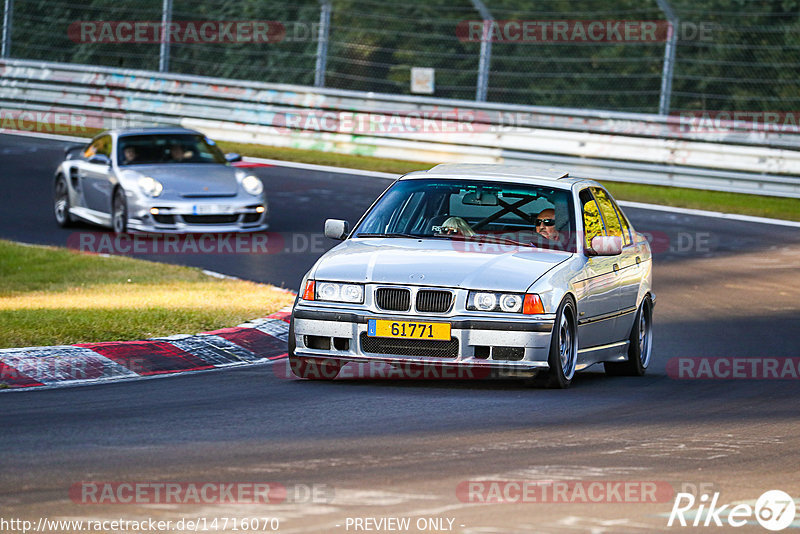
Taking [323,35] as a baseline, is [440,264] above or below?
below

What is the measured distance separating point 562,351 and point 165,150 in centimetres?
1060

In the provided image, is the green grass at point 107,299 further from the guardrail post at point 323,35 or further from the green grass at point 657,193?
the guardrail post at point 323,35

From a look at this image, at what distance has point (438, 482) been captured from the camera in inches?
250

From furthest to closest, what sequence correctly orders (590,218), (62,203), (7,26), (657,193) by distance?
1. (7,26)
2. (657,193)
3. (62,203)
4. (590,218)

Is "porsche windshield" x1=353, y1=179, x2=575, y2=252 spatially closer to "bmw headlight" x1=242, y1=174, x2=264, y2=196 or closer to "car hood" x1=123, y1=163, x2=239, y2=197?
"car hood" x1=123, y1=163, x2=239, y2=197

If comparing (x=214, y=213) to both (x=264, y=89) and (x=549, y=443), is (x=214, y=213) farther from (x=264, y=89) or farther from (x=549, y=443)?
(x=549, y=443)

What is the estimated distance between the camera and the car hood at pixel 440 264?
349 inches

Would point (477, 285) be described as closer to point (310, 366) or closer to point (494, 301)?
point (494, 301)

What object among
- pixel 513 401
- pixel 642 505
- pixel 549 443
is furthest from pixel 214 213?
pixel 642 505

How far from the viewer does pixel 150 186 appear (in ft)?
57.6

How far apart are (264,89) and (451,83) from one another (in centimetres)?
454

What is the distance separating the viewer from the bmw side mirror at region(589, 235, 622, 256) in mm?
9734

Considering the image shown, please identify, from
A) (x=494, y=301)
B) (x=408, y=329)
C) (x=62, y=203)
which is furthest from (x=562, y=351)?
(x=62, y=203)

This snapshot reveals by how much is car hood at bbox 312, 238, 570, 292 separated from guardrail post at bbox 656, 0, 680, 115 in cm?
1329
